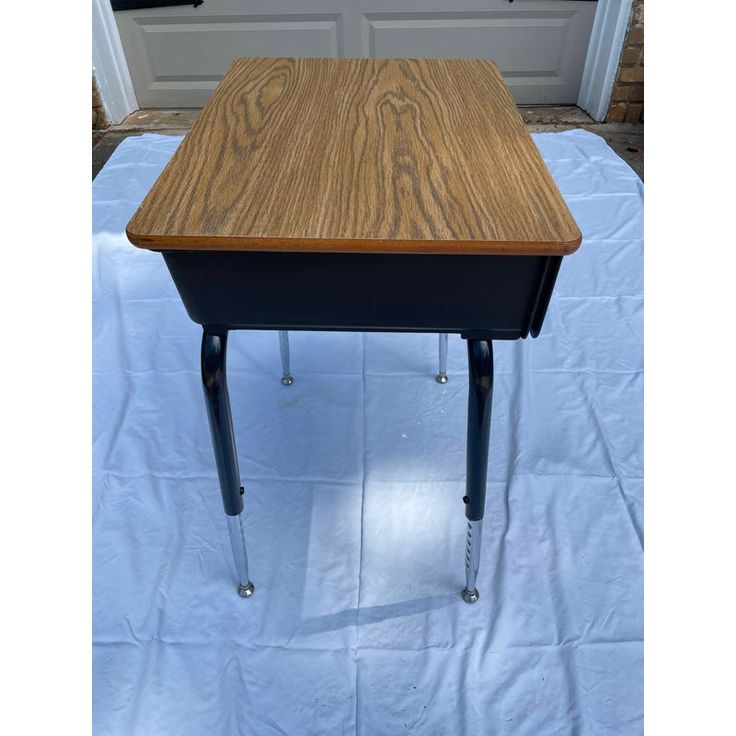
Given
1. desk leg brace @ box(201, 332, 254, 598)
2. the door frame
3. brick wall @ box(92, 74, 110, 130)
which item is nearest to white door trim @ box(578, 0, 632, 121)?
the door frame

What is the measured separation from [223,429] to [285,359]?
0.54 metres

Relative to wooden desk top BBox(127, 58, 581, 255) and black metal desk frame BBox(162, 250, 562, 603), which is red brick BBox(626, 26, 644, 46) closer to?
wooden desk top BBox(127, 58, 581, 255)

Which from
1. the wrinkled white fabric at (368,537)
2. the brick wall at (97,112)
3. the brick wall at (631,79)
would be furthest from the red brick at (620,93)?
the brick wall at (97,112)

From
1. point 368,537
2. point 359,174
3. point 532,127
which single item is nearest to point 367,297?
point 359,174

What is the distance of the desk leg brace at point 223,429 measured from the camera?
30.5 inches

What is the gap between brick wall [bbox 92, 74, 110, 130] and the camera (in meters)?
2.65

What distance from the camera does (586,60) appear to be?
2660mm

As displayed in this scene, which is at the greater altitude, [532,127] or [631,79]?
[631,79]

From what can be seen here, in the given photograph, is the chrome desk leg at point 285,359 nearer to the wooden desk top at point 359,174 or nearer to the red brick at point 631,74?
the wooden desk top at point 359,174

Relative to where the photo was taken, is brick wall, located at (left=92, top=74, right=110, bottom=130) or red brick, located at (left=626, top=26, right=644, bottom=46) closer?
red brick, located at (left=626, top=26, right=644, bottom=46)

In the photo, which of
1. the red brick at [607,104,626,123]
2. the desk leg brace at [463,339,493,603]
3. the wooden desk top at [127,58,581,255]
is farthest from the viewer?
the red brick at [607,104,626,123]

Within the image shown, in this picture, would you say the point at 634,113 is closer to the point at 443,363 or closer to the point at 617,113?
the point at 617,113

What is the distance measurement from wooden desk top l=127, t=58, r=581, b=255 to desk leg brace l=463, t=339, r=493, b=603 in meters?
0.18

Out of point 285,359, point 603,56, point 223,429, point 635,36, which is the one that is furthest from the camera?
point 603,56
